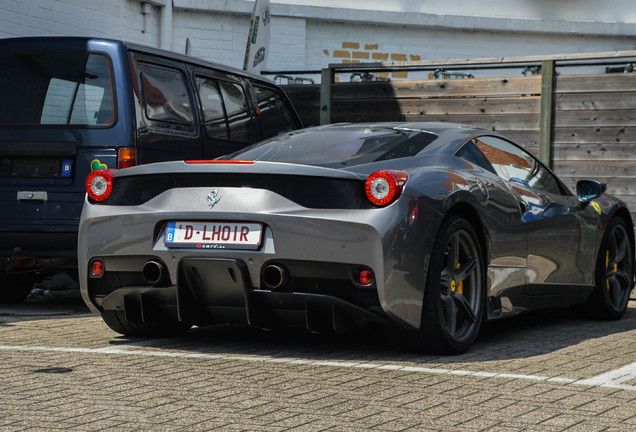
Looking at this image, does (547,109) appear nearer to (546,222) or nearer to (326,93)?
(326,93)

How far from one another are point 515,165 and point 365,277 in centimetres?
203

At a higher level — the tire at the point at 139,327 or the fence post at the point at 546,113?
the fence post at the point at 546,113

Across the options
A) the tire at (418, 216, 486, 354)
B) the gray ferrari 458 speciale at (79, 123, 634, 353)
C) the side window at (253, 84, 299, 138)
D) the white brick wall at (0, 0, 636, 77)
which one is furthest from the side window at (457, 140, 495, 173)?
the white brick wall at (0, 0, 636, 77)

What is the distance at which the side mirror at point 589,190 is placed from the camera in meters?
7.11

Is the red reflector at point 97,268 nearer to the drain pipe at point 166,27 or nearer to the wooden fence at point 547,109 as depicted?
the wooden fence at point 547,109

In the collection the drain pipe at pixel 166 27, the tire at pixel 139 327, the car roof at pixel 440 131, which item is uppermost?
the drain pipe at pixel 166 27

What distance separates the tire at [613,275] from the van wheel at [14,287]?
4430 millimetres

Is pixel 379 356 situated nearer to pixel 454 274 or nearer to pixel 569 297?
pixel 454 274

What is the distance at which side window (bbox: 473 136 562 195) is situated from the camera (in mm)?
6344

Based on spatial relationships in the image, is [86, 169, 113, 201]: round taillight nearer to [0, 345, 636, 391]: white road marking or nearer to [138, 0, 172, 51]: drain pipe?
[0, 345, 636, 391]: white road marking

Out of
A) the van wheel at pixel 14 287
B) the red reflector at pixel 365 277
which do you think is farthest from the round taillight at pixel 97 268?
the van wheel at pixel 14 287

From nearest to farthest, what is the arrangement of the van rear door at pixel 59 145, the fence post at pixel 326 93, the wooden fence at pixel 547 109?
1. the van rear door at pixel 59 145
2. the wooden fence at pixel 547 109
3. the fence post at pixel 326 93

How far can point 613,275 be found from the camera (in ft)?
25.1

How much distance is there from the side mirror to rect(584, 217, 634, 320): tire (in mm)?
398
